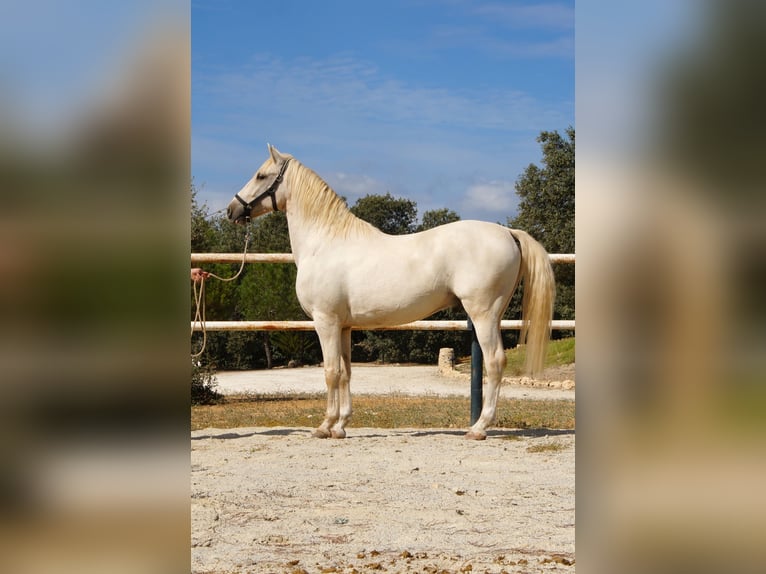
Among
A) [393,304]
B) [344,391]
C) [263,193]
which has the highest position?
[263,193]

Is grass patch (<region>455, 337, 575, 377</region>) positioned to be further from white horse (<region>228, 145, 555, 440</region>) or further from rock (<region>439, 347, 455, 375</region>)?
white horse (<region>228, 145, 555, 440</region>)

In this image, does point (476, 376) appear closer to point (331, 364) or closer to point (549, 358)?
point (331, 364)

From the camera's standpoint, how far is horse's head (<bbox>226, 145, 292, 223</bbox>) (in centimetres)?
619

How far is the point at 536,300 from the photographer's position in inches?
224

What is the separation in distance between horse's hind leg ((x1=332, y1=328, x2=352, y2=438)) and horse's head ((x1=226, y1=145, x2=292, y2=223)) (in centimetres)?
116

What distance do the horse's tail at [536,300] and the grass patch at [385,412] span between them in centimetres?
102

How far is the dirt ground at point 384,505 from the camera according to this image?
2.66 m

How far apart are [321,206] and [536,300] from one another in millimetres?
1744

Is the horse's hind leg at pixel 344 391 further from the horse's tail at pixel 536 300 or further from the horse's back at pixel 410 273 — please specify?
the horse's tail at pixel 536 300

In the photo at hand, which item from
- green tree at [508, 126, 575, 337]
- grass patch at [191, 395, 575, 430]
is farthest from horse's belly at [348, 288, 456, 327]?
green tree at [508, 126, 575, 337]

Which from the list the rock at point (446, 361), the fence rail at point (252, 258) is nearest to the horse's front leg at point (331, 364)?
the fence rail at point (252, 258)

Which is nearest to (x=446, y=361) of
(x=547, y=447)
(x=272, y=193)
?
(x=272, y=193)
